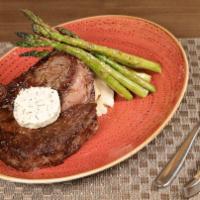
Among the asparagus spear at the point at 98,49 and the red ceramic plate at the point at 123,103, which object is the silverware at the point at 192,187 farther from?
the asparagus spear at the point at 98,49

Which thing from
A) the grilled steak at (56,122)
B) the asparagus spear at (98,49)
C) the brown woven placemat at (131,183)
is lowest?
the brown woven placemat at (131,183)

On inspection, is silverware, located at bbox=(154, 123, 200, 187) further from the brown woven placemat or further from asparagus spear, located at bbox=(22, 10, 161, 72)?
asparagus spear, located at bbox=(22, 10, 161, 72)

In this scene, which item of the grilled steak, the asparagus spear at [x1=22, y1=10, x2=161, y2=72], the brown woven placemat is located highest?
the asparagus spear at [x1=22, y1=10, x2=161, y2=72]

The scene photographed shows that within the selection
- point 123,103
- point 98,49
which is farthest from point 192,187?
point 98,49

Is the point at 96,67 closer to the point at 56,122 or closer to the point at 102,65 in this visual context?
the point at 102,65

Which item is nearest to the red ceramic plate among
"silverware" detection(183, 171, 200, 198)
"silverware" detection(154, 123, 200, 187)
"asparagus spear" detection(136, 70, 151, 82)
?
"asparagus spear" detection(136, 70, 151, 82)

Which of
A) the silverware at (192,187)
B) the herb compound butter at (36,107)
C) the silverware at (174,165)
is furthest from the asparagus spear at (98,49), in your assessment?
the silverware at (192,187)

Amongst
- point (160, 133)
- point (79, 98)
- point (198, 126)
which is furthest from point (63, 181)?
point (198, 126)
